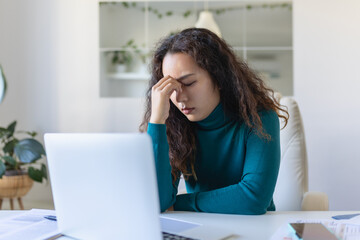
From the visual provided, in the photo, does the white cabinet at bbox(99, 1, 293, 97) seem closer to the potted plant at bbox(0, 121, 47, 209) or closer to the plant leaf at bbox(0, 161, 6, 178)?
the potted plant at bbox(0, 121, 47, 209)

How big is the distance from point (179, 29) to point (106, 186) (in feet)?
10.8

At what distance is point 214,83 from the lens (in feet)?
4.79

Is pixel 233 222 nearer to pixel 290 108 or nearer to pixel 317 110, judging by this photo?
pixel 290 108

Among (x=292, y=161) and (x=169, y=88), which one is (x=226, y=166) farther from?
(x=292, y=161)

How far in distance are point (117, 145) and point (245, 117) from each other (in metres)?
0.67

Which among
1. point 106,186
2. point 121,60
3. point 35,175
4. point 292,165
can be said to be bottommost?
point 35,175

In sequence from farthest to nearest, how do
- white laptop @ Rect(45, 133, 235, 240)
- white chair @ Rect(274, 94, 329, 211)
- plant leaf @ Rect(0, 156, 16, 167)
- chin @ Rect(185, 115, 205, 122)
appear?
1. plant leaf @ Rect(0, 156, 16, 167)
2. white chair @ Rect(274, 94, 329, 211)
3. chin @ Rect(185, 115, 205, 122)
4. white laptop @ Rect(45, 133, 235, 240)

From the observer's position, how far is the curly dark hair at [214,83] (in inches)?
55.7

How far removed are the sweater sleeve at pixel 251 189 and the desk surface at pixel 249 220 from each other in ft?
0.11

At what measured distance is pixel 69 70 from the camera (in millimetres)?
3992

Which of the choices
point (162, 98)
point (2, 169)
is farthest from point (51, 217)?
point (2, 169)

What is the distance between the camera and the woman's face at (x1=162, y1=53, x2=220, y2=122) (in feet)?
4.56

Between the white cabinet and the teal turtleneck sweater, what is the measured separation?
2.54 metres

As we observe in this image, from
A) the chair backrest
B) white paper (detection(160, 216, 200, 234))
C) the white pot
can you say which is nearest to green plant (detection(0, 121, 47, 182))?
the white pot
